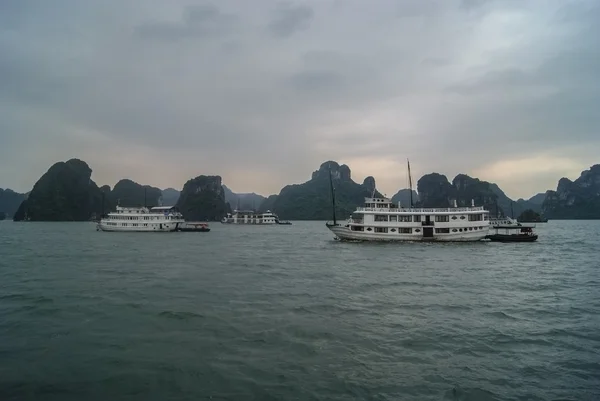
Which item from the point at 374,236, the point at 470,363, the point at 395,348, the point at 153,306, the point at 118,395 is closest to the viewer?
the point at 118,395

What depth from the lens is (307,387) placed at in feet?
32.8

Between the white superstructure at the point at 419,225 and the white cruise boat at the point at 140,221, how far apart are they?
5825cm

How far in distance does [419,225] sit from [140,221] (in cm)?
7346

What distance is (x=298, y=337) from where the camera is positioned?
1409 cm

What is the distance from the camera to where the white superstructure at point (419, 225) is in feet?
204

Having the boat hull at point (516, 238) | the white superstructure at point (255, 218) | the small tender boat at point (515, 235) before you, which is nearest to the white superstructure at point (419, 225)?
the boat hull at point (516, 238)

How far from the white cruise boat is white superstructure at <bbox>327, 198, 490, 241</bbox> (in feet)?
191

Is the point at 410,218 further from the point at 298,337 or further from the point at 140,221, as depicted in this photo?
the point at 140,221

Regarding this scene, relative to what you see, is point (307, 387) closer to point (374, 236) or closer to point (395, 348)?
point (395, 348)

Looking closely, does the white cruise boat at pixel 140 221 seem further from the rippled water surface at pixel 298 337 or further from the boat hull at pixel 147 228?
the rippled water surface at pixel 298 337

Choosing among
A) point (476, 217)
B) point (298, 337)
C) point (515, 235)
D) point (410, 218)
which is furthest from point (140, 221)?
point (298, 337)

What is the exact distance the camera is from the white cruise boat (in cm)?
10006

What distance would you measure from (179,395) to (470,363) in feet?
28.2

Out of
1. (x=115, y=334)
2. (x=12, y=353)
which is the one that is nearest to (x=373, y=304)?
(x=115, y=334)
